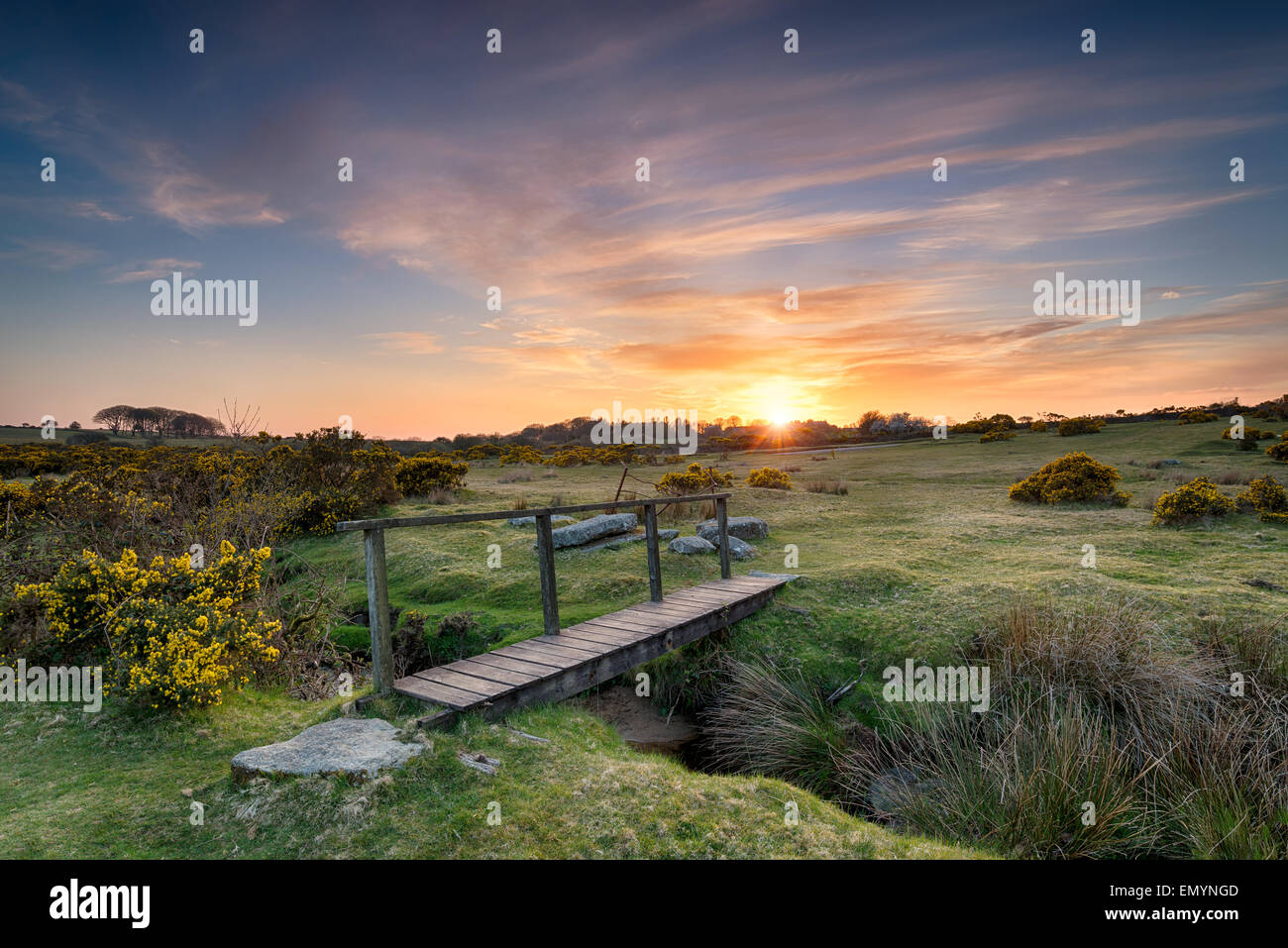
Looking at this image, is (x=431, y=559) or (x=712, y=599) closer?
(x=712, y=599)

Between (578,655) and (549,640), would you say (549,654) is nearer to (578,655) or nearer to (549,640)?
(578,655)

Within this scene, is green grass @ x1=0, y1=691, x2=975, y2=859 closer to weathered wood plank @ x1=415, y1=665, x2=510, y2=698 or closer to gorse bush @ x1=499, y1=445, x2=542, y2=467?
weathered wood plank @ x1=415, y1=665, x2=510, y2=698

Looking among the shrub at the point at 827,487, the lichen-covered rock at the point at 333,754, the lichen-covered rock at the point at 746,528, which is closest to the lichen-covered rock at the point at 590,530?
the lichen-covered rock at the point at 746,528

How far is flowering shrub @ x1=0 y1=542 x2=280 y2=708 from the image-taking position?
5.77m

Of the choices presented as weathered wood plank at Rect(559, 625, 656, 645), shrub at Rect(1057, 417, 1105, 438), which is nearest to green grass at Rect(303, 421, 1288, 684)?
weathered wood plank at Rect(559, 625, 656, 645)

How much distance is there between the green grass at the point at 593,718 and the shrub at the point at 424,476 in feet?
5.08

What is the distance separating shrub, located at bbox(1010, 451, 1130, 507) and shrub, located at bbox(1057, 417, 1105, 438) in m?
28.7

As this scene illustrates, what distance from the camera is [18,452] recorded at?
31953 millimetres

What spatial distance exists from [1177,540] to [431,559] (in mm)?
14320

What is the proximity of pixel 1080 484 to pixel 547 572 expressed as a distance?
1670 centimetres

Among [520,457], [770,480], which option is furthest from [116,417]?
[770,480]

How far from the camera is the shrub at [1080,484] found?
57.9 feet
